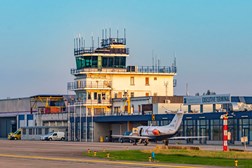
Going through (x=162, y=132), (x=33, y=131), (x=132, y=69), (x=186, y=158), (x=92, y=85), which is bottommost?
(x=186, y=158)

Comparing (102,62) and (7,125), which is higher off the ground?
(102,62)

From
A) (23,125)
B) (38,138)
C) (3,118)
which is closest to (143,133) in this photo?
(38,138)

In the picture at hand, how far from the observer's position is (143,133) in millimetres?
106938

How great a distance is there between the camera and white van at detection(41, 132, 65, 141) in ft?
454

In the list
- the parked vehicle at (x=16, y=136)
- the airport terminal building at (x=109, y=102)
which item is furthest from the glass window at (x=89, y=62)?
the parked vehicle at (x=16, y=136)

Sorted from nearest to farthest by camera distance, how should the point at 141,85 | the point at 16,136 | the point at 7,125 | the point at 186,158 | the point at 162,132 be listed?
1. the point at 186,158
2. the point at 162,132
3. the point at 141,85
4. the point at 16,136
5. the point at 7,125

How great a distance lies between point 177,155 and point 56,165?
15.3 metres

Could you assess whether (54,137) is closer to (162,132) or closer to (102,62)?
(102,62)

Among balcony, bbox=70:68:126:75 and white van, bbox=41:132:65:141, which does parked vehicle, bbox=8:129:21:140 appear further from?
balcony, bbox=70:68:126:75

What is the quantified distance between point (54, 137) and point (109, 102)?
12338mm

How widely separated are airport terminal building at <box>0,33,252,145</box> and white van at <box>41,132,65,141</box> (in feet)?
5.79

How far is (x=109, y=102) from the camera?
138 m

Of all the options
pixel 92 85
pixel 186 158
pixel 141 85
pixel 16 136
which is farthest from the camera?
pixel 16 136

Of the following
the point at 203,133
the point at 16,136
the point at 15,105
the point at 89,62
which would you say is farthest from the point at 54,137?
the point at 203,133
